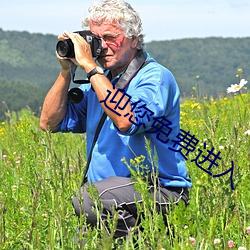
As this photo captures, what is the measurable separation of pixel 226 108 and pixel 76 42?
472 centimetres

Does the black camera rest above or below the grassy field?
above

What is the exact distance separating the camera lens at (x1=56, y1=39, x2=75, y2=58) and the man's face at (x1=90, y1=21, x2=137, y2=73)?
0.15 meters

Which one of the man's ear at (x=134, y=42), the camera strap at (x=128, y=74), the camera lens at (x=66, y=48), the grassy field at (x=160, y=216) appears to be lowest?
the grassy field at (x=160, y=216)

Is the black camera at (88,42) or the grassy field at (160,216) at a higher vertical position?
the black camera at (88,42)

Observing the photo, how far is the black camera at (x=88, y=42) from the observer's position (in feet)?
11.3

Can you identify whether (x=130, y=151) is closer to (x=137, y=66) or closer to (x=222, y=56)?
(x=137, y=66)

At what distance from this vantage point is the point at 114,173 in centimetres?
349

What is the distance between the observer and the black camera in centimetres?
344

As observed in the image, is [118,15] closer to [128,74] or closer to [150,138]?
[128,74]

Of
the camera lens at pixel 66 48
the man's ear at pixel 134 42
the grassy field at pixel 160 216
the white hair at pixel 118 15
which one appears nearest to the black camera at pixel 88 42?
the camera lens at pixel 66 48

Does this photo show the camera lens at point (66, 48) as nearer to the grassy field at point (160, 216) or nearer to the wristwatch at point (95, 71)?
the wristwatch at point (95, 71)

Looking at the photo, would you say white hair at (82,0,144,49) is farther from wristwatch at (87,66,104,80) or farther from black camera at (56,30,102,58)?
wristwatch at (87,66,104,80)

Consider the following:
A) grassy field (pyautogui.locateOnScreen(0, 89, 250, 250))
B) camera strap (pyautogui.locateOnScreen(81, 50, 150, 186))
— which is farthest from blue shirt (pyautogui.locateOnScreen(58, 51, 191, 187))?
grassy field (pyautogui.locateOnScreen(0, 89, 250, 250))

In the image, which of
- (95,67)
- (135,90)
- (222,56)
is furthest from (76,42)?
(222,56)
